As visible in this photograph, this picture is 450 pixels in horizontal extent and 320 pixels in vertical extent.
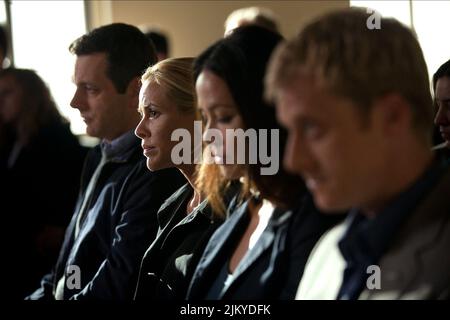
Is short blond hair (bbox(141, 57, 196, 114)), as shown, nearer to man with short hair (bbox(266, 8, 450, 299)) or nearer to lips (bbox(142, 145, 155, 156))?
lips (bbox(142, 145, 155, 156))

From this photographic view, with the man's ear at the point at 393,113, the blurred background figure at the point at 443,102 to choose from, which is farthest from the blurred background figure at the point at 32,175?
the man's ear at the point at 393,113

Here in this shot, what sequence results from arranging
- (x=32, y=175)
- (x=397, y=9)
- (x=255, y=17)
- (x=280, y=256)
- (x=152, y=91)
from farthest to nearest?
(x=32, y=175)
(x=255, y=17)
(x=397, y=9)
(x=152, y=91)
(x=280, y=256)

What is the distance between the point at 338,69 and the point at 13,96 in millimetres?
2420

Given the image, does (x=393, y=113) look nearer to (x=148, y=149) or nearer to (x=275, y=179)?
(x=275, y=179)

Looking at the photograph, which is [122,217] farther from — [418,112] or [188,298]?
[418,112]

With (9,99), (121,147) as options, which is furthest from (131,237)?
(9,99)

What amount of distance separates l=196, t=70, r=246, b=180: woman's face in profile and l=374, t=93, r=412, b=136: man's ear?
372 mm

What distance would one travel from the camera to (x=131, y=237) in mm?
1929

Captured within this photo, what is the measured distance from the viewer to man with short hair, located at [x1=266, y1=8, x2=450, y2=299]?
1.00 meters

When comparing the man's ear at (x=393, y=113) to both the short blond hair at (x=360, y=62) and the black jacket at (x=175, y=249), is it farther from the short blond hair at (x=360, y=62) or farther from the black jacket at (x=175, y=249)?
the black jacket at (x=175, y=249)

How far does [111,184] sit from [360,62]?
122cm

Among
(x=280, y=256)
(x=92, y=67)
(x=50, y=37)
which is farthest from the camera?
(x=50, y=37)

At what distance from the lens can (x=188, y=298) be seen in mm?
1443
